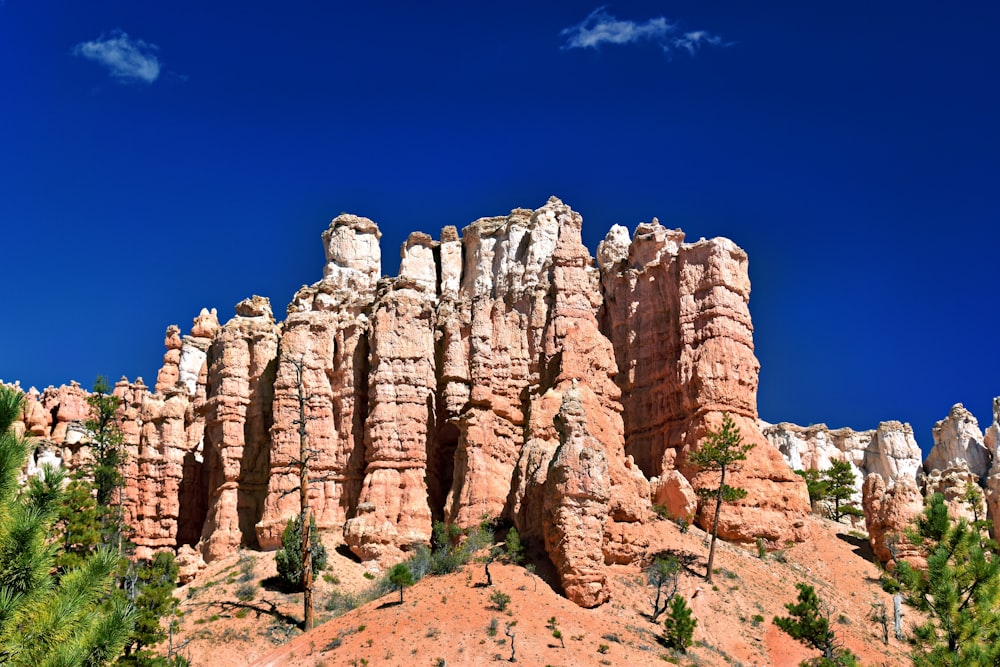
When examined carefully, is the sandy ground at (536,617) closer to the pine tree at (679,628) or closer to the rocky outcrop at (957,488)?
the pine tree at (679,628)

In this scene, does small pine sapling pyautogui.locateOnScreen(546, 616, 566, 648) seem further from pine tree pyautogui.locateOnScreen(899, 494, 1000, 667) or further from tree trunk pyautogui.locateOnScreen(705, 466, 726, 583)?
pine tree pyautogui.locateOnScreen(899, 494, 1000, 667)

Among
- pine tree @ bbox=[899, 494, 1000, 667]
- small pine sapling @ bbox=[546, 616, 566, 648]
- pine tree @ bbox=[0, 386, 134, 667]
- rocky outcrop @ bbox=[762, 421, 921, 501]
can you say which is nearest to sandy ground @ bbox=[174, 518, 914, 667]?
small pine sapling @ bbox=[546, 616, 566, 648]

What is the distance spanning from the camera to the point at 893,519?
49250 mm

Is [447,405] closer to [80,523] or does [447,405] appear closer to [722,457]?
[722,457]

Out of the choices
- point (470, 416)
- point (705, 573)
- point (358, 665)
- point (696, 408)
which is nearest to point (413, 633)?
point (358, 665)

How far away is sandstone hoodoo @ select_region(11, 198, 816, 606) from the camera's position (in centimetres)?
4941

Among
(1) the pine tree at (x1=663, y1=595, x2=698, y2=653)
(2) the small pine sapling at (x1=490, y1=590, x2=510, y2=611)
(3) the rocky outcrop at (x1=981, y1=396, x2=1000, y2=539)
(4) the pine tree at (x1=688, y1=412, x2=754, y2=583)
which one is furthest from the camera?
(3) the rocky outcrop at (x1=981, y1=396, x2=1000, y2=539)

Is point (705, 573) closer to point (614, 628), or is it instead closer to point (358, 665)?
point (614, 628)

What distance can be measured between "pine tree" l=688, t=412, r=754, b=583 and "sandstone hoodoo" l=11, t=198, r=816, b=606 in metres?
0.78

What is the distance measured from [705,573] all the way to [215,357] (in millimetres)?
29863

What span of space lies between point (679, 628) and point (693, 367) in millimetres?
19109

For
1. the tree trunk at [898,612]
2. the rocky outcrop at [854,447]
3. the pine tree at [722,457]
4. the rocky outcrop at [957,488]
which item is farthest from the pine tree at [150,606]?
the rocky outcrop at [854,447]

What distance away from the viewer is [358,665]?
1364 inches

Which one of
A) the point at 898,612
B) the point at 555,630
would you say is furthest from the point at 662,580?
the point at 898,612
